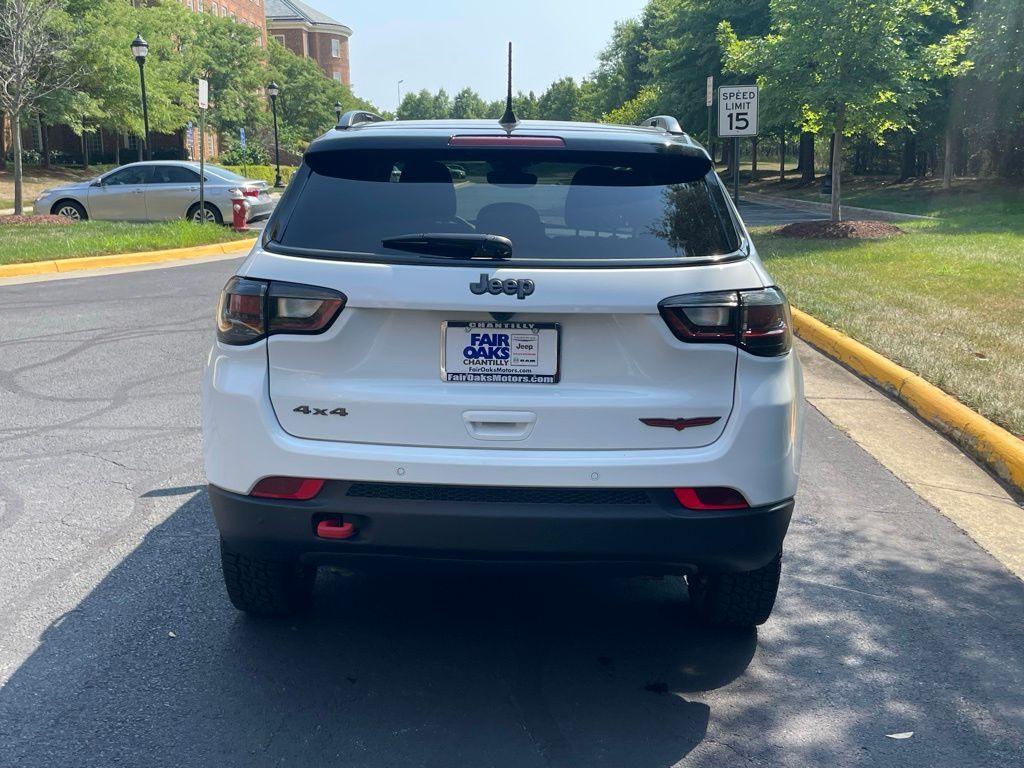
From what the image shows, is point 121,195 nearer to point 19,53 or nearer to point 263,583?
point 19,53

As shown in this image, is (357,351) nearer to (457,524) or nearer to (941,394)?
(457,524)

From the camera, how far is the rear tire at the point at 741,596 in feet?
12.3

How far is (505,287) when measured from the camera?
3172mm

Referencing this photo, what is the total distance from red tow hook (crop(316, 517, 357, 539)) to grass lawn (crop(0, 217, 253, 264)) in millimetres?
13396

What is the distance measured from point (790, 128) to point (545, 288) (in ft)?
138

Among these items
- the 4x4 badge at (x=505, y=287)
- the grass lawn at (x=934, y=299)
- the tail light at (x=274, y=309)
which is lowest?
the grass lawn at (x=934, y=299)

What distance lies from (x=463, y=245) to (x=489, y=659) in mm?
1471

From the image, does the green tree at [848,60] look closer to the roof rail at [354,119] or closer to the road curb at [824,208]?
the road curb at [824,208]

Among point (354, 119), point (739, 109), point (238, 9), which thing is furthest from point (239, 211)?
point (238, 9)

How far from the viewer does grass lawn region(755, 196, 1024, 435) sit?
781 cm

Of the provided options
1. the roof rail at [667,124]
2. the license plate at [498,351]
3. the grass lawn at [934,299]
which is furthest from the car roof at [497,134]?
the grass lawn at [934,299]

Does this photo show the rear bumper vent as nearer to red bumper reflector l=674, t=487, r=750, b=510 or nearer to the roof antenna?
red bumper reflector l=674, t=487, r=750, b=510

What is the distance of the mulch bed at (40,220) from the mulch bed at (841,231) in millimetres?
13956

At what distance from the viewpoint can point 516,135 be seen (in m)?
3.62
